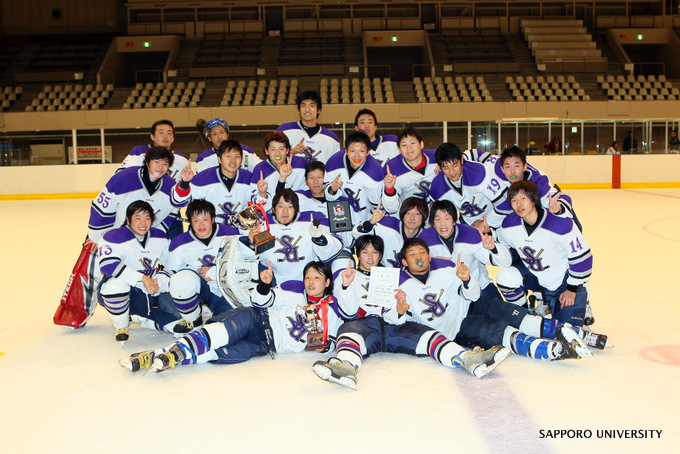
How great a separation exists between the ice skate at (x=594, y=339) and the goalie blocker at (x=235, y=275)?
1.78m

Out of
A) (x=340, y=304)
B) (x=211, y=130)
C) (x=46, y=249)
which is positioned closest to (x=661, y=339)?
(x=340, y=304)

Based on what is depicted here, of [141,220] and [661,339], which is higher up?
[141,220]

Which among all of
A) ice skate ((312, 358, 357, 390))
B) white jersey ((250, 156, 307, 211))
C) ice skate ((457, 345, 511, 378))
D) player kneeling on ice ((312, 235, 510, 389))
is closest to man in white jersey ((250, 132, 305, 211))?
white jersey ((250, 156, 307, 211))

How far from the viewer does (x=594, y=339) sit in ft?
11.1

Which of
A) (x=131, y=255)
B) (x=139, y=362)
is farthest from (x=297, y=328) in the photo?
(x=131, y=255)

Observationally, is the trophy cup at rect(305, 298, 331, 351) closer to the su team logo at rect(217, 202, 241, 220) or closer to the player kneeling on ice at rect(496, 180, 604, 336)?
the player kneeling on ice at rect(496, 180, 604, 336)

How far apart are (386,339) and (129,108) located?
17106mm

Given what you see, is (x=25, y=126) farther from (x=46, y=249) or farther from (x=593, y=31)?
(x=593, y=31)

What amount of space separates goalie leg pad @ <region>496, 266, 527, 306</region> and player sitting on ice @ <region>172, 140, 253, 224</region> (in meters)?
1.85

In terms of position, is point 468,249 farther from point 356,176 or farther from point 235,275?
point 235,275

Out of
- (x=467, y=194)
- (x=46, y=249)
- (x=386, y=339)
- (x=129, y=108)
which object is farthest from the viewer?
(x=129, y=108)

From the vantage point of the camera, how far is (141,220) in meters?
3.99

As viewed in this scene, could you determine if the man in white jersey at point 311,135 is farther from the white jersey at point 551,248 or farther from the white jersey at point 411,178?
the white jersey at point 551,248

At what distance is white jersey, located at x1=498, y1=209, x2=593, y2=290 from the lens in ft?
12.1
